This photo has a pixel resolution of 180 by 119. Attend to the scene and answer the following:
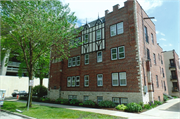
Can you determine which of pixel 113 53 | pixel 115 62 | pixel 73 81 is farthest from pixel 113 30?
pixel 73 81

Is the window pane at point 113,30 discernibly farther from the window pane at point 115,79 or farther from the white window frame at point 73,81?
the white window frame at point 73,81

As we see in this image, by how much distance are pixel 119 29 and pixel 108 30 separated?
1.65 m

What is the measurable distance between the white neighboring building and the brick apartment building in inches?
642

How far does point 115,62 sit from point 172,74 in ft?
83.9

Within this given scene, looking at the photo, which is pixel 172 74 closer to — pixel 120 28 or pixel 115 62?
pixel 115 62

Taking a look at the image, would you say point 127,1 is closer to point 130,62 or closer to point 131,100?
point 130,62

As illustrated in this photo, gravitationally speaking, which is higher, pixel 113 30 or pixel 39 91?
pixel 113 30

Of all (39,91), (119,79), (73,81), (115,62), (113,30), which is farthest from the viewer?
(39,91)

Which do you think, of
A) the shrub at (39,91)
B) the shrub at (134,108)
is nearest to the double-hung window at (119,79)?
the shrub at (134,108)

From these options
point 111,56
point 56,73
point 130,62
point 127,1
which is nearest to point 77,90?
point 56,73

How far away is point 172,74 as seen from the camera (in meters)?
34.4

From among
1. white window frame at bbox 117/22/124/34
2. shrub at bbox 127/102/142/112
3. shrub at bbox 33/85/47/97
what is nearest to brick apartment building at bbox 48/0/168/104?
white window frame at bbox 117/22/124/34

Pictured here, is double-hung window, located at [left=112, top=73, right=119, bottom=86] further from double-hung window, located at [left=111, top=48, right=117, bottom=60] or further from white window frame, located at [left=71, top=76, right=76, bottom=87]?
white window frame, located at [left=71, top=76, right=76, bottom=87]

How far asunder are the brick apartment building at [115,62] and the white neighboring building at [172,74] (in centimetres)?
1630
